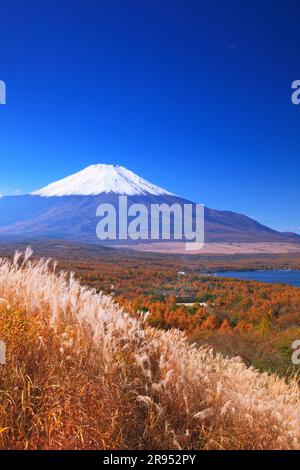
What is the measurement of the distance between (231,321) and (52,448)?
56715mm

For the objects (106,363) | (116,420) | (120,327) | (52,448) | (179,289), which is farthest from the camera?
(179,289)

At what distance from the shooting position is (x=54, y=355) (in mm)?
3900

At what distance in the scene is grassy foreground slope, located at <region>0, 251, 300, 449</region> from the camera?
11.5ft

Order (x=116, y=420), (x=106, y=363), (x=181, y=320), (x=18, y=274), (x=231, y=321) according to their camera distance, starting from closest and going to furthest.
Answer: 1. (x=116, y=420)
2. (x=106, y=363)
3. (x=18, y=274)
4. (x=181, y=320)
5. (x=231, y=321)

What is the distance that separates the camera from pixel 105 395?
3.68 metres

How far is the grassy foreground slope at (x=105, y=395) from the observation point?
11.5 ft

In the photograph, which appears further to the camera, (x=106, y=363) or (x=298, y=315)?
(x=298, y=315)

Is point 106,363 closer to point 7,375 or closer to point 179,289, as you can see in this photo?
point 7,375

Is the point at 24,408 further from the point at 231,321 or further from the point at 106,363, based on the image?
the point at 231,321

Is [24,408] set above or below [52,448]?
above

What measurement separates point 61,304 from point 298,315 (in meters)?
54.1

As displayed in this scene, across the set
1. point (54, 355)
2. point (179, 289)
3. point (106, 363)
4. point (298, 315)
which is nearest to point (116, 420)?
point (106, 363)
